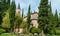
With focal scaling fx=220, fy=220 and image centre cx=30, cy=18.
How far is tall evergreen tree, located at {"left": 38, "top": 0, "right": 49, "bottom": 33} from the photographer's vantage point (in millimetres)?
56938

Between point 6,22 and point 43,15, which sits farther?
point 6,22

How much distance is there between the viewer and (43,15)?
58.8m

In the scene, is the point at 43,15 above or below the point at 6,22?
above

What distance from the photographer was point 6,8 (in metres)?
66.2

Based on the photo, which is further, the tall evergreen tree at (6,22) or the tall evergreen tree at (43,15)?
the tall evergreen tree at (6,22)

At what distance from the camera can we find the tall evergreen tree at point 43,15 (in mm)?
56938

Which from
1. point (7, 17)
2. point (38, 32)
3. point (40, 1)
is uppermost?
point (40, 1)

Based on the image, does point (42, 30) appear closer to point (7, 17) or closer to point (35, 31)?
point (35, 31)

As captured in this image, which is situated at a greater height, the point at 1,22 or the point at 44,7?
the point at 44,7

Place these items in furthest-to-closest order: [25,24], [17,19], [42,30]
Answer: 1. [25,24]
2. [17,19]
3. [42,30]

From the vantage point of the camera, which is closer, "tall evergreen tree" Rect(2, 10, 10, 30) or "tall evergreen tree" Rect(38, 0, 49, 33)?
"tall evergreen tree" Rect(38, 0, 49, 33)

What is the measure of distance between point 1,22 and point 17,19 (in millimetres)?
5583

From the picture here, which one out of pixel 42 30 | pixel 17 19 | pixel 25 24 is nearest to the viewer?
pixel 42 30

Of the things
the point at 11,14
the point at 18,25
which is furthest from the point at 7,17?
the point at 18,25
